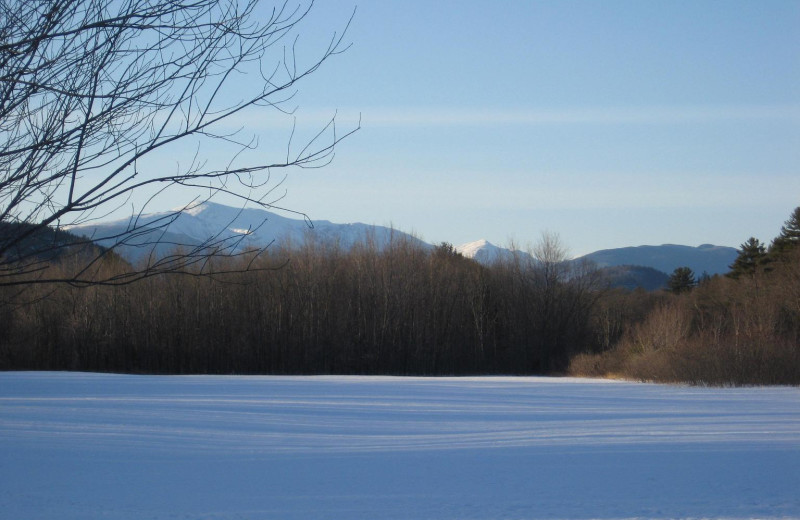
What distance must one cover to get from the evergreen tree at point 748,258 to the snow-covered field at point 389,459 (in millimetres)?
35772

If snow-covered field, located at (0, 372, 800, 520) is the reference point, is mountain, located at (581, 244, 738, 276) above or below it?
above

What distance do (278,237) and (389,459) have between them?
48.5ft

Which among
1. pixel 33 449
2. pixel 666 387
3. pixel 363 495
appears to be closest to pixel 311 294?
pixel 666 387

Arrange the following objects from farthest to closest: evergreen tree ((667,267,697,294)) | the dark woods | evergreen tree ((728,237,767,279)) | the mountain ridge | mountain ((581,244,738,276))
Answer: mountain ((581,244,738,276))
evergreen tree ((667,267,697,294))
evergreen tree ((728,237,767,279))
the dark woods
the mountain ridge

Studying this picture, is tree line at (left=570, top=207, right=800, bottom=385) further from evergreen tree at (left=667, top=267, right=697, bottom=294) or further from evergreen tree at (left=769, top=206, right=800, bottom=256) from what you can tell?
evergreen tree at (left=667, top=267, right=697, bottom=294)

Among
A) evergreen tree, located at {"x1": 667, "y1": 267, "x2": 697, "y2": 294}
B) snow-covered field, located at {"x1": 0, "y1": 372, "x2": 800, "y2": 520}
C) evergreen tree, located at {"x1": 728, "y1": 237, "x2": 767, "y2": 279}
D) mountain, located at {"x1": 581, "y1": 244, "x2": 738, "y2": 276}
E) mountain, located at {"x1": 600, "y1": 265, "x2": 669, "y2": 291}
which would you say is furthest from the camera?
mountain, located at {"x1": 581, "y1": 244, "x2": 738, "y2": 276}

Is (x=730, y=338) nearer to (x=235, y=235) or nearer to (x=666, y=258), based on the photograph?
(x=235, y=235)

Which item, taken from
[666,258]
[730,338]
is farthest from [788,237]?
[666,258]

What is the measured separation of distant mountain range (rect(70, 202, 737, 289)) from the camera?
13.3 ft

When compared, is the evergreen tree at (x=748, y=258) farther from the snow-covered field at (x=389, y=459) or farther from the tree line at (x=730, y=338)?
the snow-covered field at (x=389, y=459)

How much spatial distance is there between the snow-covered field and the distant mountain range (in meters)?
2.92

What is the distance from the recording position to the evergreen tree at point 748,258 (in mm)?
50188

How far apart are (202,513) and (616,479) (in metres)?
5.15

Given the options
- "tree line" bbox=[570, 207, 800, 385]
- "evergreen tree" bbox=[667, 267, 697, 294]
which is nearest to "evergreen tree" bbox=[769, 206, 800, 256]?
"tree line" bbox=[570, 207, 800, 385]
